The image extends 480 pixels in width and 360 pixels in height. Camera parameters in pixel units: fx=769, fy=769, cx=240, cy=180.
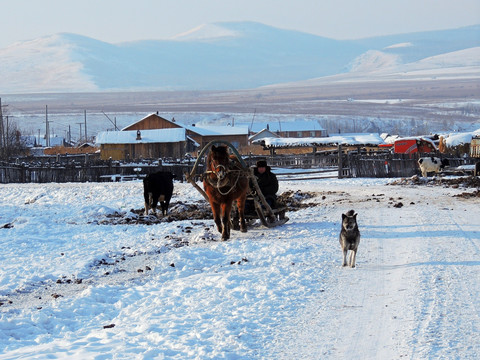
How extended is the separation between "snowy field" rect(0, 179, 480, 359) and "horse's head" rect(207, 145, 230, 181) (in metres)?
1.40

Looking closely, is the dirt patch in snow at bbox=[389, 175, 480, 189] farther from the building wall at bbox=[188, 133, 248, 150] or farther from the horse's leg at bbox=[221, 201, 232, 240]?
the building wall at bbox=[188, 133, 248, 150]

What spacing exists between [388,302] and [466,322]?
1273mm

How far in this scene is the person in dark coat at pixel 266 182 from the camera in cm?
1770

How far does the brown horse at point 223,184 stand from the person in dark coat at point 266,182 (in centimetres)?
143

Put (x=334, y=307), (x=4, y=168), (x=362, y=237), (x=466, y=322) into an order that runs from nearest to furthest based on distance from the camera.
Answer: (x=466, y=322) < (x=334, y=307) < (x=362, y=237) < (x=4, y=168)

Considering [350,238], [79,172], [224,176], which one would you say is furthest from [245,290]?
[79,172]

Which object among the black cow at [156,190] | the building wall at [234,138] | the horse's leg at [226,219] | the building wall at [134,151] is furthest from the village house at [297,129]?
the horse's leg at [226,219]

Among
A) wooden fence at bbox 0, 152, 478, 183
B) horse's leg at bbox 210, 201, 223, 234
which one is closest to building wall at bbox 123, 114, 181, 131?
wooden fence at bbox 0, 152, 478, 183

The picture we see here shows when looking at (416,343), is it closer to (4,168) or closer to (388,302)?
(388,302)

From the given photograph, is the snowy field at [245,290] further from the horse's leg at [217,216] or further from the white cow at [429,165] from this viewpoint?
the white cow at [429,165]

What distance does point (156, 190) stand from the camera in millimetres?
21906

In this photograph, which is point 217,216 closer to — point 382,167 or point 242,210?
point 242,210

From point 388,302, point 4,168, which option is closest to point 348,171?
point 4,168

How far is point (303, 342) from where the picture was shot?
816 centimetres
